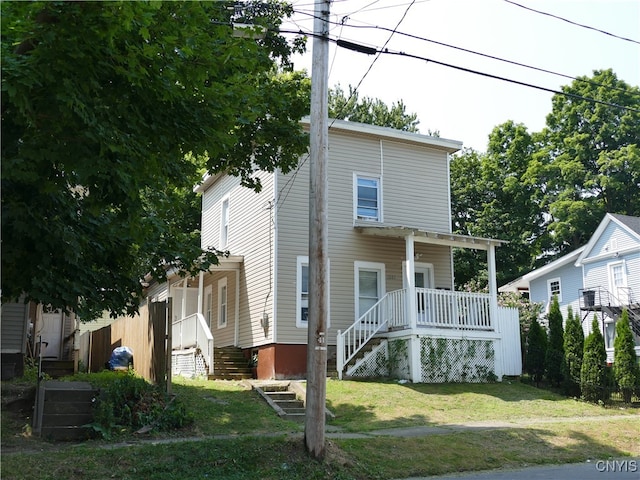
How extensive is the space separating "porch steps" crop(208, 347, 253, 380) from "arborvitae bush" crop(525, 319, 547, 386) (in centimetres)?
839

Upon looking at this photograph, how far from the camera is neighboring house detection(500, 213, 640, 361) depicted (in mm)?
31192

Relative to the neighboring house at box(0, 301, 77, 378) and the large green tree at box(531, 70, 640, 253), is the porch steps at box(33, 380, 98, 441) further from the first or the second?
the large green tree at box(531, 70, 640, 253)

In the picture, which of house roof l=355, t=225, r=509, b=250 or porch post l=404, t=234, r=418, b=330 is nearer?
porch post l=404, t=234, r=418, b=330

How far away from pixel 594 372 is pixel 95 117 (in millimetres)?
15268

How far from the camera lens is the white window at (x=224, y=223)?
23.7 metres

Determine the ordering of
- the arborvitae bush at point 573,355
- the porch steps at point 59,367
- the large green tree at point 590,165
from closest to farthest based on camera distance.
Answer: the porch steps at point 59,367 < the arborvitae bush at point 573,355 < the large green tree at point 590,165

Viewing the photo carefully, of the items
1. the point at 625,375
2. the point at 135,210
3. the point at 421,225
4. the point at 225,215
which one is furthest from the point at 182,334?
the point at 135,210

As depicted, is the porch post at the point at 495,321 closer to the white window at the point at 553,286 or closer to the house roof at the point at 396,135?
the house roof at the point at 396,135

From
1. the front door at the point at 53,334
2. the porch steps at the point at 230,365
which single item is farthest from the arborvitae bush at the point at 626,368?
the front door at the point at 53,334

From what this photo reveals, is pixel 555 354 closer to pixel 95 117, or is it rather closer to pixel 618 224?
pixel 618 224

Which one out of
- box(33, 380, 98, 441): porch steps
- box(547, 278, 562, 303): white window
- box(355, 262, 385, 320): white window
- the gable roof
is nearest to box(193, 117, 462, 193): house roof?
box(355, 262, 385, 320): white window

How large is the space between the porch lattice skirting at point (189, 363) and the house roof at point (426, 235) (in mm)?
6069

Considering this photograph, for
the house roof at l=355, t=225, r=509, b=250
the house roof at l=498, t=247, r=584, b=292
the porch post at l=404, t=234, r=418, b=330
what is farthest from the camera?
the house roof at l=498, t=247, r=584, b=292

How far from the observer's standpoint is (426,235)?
62.8 ft
